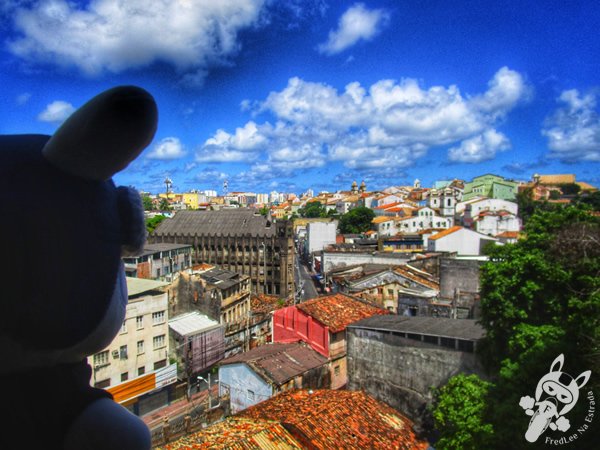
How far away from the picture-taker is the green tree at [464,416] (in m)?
8.60

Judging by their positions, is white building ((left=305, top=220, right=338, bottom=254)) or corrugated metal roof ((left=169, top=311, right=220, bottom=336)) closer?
corrugated metal roof ((left=169, top=311, right=220, bottom=336))

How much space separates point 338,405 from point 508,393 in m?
4.31

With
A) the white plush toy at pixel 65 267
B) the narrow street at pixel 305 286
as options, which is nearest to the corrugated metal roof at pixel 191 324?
the narrow street at pixel 305 286

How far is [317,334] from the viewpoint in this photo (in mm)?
18062

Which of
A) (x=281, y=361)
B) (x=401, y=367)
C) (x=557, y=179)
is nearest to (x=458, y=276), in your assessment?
(x=401, y=367)

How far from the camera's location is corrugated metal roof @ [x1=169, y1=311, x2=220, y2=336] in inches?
776

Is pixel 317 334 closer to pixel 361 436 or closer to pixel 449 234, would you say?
pixel 361 436

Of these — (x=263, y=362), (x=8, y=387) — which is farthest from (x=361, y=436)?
(x=8, y=387)

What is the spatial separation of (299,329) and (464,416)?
10.5 m

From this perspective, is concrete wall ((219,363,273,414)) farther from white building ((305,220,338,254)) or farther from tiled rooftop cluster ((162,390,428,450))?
white building ((305,220,338,254))

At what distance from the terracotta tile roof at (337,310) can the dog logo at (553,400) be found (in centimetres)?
969

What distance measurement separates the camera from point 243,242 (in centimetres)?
3934

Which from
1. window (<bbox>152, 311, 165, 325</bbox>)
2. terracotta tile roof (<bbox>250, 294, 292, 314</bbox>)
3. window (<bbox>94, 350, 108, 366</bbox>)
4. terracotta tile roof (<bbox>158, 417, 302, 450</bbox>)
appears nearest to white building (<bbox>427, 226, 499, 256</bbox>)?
terracotta tile roof (<bbox>250, 294, 292, 314</bbox>)

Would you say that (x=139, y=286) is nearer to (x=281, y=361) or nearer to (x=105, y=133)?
(x=281, y=361)
